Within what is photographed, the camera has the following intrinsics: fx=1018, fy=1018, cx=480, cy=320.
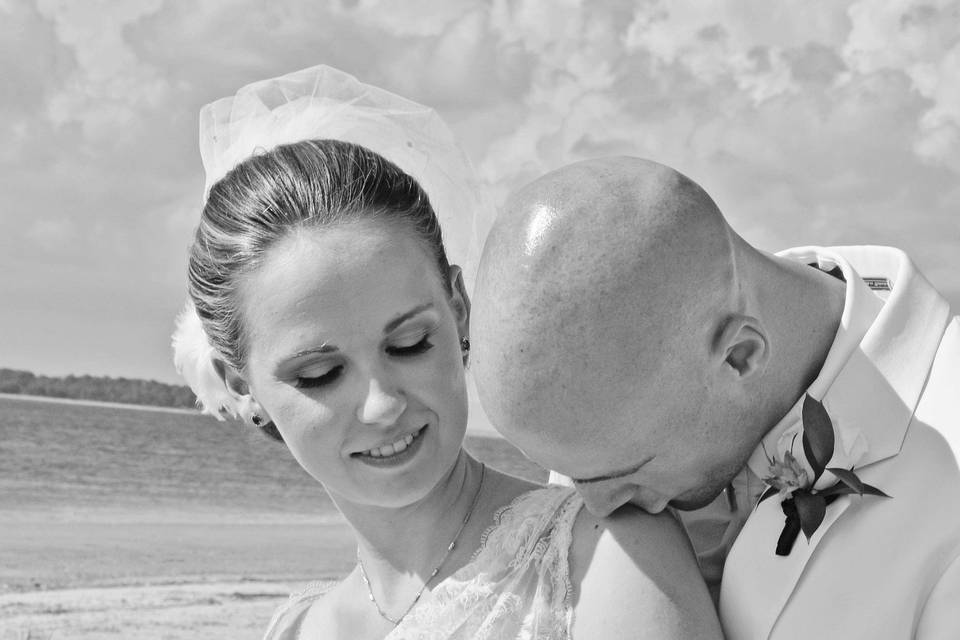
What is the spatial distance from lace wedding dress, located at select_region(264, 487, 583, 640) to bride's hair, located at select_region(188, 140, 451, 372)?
62 centimetres

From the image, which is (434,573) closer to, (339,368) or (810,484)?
(339,368)

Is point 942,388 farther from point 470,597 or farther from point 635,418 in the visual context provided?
point 470,597

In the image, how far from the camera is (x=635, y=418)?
62.6 inches

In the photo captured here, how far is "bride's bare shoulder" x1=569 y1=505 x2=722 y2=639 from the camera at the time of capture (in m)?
1.80

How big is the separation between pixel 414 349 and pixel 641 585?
804 mm

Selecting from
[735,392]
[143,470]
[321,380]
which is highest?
[735,392]

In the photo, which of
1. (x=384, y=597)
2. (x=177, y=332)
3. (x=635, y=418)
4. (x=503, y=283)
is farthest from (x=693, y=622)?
(x=177, y=332)

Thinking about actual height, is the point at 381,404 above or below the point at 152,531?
above

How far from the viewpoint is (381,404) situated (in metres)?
2.28

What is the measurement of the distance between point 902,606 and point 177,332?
91.7 inches

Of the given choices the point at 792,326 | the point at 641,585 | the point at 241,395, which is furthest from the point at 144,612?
the point at 792,326

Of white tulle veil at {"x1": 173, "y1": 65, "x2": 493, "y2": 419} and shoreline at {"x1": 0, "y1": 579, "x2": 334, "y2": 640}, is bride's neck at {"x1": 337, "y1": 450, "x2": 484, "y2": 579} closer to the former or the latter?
white tulle veil at {"x1": 173, "y1": 65, "x2": 493, "y2": 419}

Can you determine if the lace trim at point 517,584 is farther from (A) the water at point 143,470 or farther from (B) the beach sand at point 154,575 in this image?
(A) the water at point 143,470

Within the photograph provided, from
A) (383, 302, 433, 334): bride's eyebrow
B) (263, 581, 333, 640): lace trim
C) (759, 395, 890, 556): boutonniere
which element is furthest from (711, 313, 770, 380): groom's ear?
(263, 581, 333, 640): lace trim
